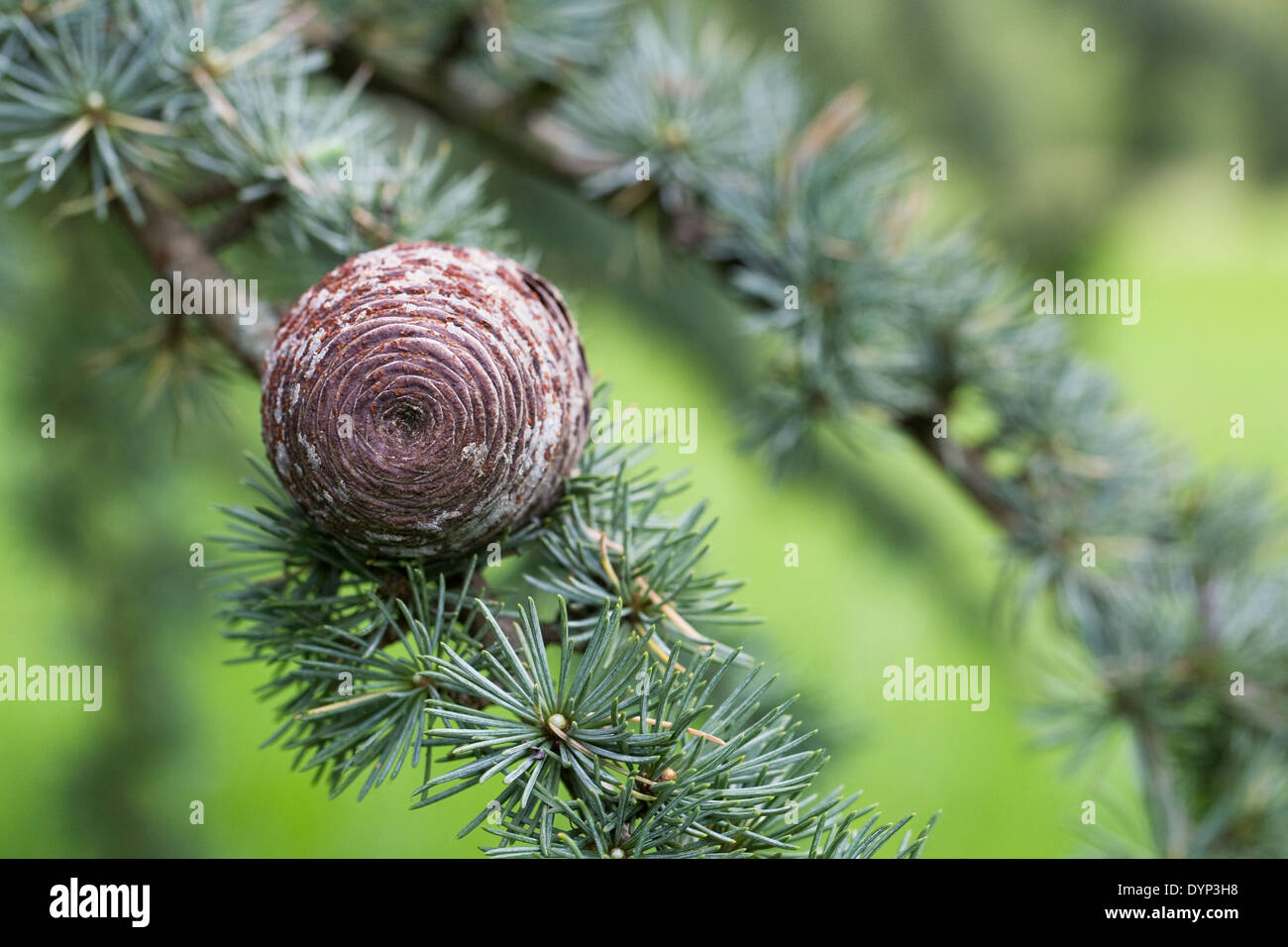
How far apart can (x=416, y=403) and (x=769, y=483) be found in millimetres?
294

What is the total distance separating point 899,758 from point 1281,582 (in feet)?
1.53

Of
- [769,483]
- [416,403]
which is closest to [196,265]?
[416,403]

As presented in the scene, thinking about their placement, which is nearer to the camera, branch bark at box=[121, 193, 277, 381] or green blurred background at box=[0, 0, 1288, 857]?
branch bark at box=[121, 193, 277, 381]

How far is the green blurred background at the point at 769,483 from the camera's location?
1.83 feet

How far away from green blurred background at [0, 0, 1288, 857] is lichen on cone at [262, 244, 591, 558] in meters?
0.15

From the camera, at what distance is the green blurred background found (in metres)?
0.56

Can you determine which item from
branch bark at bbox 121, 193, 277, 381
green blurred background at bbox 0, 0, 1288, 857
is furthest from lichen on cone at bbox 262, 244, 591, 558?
green blurred background at bbox 0, 0, 1288, 857

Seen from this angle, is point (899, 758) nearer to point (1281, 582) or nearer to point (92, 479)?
point (1281, 582)

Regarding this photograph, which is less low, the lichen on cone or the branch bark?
the branch bark

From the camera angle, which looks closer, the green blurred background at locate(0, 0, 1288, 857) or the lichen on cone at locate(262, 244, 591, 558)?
the lichen on cone at locate(262, 244, 591, 558)

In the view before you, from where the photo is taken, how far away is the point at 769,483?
511mm

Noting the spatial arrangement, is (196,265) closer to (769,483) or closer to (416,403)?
(416,403)

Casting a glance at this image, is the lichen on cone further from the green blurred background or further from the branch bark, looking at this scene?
the green blurred background
